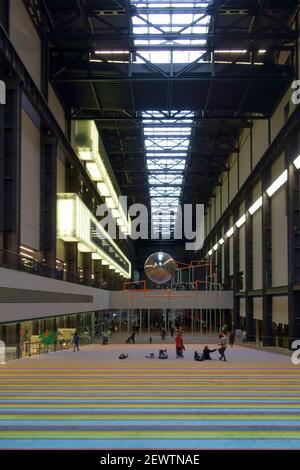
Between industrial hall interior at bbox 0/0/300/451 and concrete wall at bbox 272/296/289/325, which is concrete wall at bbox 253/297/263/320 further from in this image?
concrete wall at bbox 272/296/289/325

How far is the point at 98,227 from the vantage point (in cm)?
4959

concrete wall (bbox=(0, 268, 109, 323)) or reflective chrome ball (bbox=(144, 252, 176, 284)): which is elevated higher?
reflective chrome ball (bbox=(144, 252, 176, 284))

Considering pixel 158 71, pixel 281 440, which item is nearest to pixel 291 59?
pixel 158 71

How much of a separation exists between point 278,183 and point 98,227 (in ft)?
56.0

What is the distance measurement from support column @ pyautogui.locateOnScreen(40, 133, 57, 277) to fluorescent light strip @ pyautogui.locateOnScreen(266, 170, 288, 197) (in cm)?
1385

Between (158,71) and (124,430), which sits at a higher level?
(158,71)

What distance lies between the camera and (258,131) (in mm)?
46062

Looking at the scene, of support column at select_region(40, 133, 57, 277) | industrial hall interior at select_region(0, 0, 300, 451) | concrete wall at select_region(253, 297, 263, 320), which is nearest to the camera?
industrial hall interior at select_region(0, 0, 300, 451)

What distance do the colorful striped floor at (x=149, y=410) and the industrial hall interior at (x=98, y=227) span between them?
46 mm

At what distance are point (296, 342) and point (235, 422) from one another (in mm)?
21498

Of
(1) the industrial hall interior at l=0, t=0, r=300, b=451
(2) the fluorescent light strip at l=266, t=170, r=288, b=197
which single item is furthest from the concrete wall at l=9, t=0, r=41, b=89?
(2) the fluorescent light strip at l=266, t=170, r=288, b=197

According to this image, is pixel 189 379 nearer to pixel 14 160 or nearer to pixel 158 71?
pixel 14 160

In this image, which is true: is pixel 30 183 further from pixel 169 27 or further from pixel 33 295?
pixel 169 27

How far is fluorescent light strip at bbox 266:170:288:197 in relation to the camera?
36141 mm
